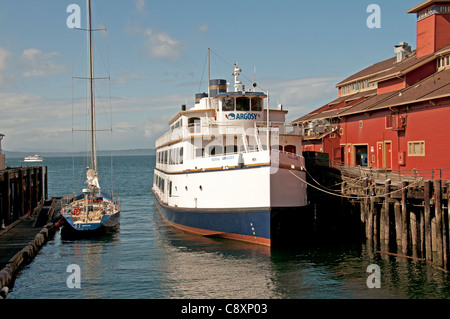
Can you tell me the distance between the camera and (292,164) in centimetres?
2248

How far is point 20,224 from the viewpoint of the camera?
95.3 ft

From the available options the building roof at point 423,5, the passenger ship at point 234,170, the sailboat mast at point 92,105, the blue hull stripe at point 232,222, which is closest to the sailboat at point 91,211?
the sailboat mast at point 92,105

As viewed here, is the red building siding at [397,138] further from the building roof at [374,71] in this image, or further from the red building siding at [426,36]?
the building roof at [374,71]

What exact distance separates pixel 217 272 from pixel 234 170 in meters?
5.42

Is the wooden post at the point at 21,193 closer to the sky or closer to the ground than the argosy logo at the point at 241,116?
closer to the ground

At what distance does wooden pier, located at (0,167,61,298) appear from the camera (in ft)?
62.6

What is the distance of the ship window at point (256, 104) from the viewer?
26.5 meters

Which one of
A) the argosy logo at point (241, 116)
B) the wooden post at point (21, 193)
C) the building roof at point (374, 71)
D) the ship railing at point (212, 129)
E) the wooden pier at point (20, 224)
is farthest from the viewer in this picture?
the building roof at point (374, 71)

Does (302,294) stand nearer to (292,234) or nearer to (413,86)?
(292,234)

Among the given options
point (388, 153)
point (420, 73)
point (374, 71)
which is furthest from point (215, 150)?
point (374, 71)

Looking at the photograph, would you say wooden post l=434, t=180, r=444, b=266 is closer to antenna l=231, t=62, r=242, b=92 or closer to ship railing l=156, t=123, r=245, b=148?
ship railing l=156, t=123, r=245, b=148

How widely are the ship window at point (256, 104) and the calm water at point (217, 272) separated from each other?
7.83 metres
